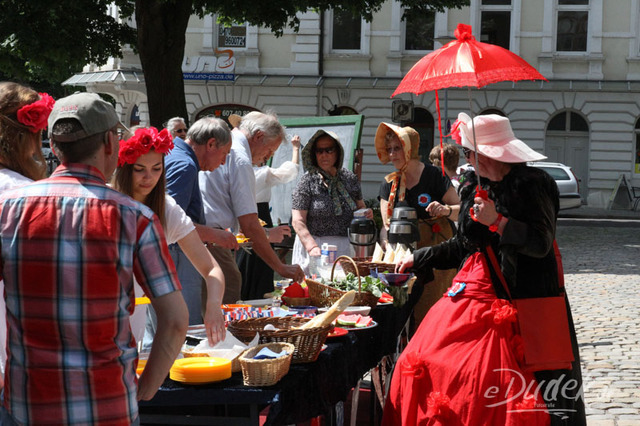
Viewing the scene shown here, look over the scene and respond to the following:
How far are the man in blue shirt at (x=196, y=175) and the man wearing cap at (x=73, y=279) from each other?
91.8 inches

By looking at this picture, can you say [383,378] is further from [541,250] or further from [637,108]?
[637,108]

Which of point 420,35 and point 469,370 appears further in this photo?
point 420,35

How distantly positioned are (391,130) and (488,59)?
1718 mm

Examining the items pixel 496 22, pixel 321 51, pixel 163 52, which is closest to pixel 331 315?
pixel 163 52

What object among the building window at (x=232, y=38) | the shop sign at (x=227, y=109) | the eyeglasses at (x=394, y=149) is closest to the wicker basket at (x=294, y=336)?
the eyeglasses at (x=394, y=149)

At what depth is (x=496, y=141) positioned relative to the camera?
4238 millimetres

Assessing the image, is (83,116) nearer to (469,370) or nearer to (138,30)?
(469,370)

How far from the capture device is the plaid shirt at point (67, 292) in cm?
217

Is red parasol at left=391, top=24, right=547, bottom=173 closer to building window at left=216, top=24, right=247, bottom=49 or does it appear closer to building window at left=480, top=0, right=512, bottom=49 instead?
building window at left=216, top=24, right=247, bottom=49

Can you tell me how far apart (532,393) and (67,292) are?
2467 mm

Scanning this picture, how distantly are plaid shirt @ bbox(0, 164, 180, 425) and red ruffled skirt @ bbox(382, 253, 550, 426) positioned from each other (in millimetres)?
2102

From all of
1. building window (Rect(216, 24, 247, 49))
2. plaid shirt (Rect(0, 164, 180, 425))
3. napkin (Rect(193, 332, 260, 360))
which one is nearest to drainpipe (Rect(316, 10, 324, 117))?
building window (Rect(216, 24, 247, 49))

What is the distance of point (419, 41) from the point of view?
3023 centimetres

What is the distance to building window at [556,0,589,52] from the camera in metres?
29.7
